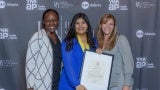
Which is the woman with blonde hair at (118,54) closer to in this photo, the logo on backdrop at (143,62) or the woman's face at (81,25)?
the woman's face at (81,25)

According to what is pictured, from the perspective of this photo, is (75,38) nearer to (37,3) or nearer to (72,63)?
(72,63)

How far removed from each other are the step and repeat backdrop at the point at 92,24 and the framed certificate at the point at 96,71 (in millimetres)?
856

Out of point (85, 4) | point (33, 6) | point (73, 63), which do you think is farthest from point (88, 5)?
point (73, 63)

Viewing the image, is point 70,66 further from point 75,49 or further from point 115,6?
point 115,6

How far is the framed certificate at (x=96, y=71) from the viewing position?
2758mm

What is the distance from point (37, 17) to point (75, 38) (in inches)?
33.3

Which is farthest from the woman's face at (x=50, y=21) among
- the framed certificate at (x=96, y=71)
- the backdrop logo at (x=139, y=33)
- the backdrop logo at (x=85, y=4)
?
the backdrop logo at (x=139, y=33)

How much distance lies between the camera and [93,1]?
358cm

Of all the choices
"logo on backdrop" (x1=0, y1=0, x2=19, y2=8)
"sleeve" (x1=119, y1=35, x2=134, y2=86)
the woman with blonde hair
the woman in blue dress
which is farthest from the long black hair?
"logo on backdrop" (x1=0, y1=0, x2=19, y2=8)

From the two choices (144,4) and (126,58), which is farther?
(144,4)

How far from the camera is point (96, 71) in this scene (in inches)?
109

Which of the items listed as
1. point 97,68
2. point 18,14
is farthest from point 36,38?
point 18,14

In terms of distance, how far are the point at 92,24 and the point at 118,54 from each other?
914mm

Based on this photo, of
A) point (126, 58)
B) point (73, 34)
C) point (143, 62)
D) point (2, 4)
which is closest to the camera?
point (126, 58)
